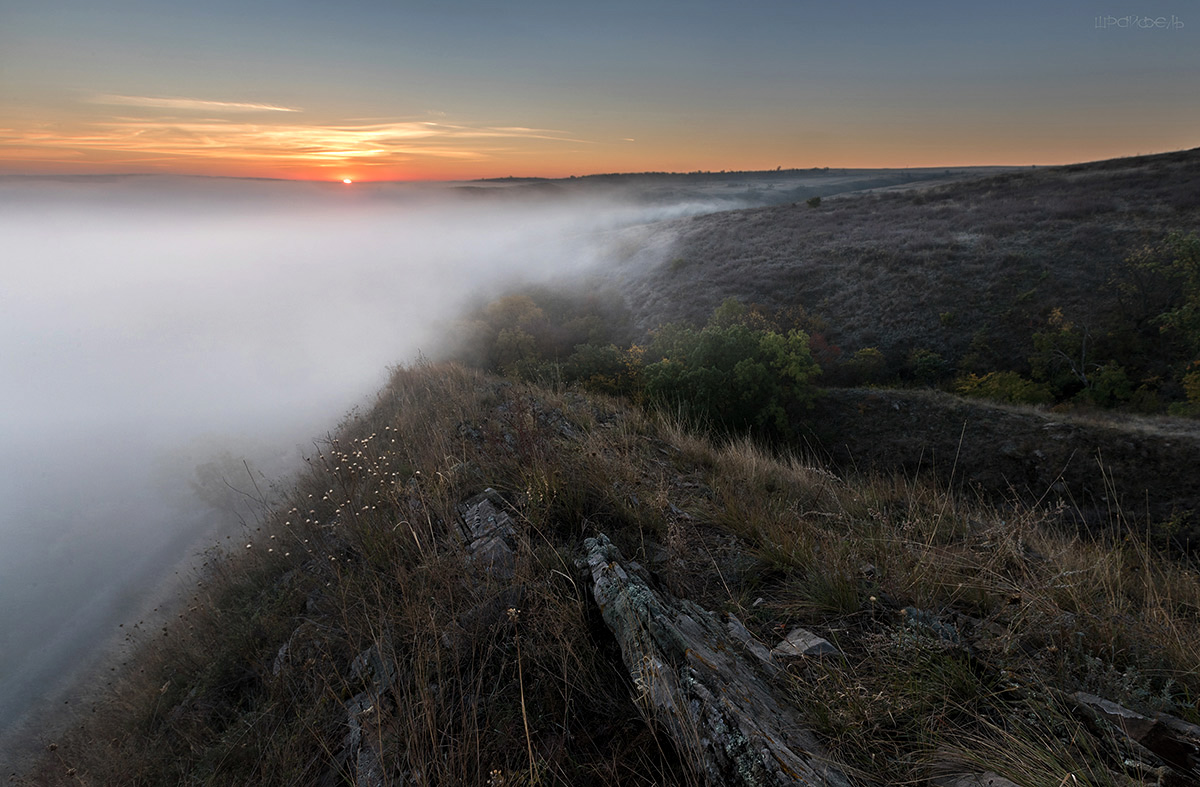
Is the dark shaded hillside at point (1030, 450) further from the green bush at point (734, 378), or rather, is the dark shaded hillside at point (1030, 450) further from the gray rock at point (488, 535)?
the gray rock at point (488, 535)

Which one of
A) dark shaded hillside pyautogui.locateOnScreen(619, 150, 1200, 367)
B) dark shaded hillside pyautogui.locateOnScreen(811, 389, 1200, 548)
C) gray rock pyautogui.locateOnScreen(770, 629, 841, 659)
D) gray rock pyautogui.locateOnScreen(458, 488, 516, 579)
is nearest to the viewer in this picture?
gray rock pyautogui.locateOnScreen(770, 629, 841, 659)

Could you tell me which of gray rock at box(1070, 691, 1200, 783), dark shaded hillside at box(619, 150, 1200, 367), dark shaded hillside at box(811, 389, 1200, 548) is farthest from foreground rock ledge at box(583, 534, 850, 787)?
dark shaded hillside at box(619, 150, 1200, 367)

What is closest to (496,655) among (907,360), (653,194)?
(907,360)

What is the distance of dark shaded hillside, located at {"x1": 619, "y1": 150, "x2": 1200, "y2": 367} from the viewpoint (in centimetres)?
2758

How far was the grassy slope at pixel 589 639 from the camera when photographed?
233 cm

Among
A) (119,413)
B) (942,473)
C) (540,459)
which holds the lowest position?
(119,413)

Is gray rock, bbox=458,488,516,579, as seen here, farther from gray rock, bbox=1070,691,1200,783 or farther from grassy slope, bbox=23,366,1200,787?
gray rock, bbox=1070,691,1200,783

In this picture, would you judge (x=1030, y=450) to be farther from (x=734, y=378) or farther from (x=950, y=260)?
(x=950, y=260)

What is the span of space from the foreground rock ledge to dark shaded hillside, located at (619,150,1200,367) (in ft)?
94.1

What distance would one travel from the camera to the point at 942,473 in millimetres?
16281

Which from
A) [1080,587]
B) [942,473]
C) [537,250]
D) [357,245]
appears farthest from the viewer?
[357,245]

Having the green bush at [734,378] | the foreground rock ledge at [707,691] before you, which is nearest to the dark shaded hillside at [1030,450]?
the green bush at [734,378]

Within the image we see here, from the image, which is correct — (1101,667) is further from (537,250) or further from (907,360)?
(537,250)

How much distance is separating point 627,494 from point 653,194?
130678 mm
